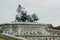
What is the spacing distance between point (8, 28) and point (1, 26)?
2.95ft

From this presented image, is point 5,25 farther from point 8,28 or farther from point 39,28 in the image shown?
point 39,28

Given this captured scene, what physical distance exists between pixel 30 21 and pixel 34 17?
1.12m

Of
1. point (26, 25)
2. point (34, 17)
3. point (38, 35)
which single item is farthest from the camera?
point (34, 17)

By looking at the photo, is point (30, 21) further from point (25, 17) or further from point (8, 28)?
point (8, 28)

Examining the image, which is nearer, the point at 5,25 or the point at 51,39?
the point at 51,39

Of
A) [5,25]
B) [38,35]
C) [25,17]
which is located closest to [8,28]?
[5,25]

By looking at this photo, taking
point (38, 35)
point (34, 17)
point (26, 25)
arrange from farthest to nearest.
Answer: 1. point (34, 17)
2. point (26, 25)
3. point (38, 35)

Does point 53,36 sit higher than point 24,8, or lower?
lower

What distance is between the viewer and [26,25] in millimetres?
30609

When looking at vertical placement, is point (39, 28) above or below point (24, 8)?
below

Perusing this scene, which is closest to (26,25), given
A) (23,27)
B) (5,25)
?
(23,27)

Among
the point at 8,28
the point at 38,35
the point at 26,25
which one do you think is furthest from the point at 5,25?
the point at 38,35

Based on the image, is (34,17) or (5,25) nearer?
(5,25)

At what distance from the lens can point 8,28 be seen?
30.7 m
